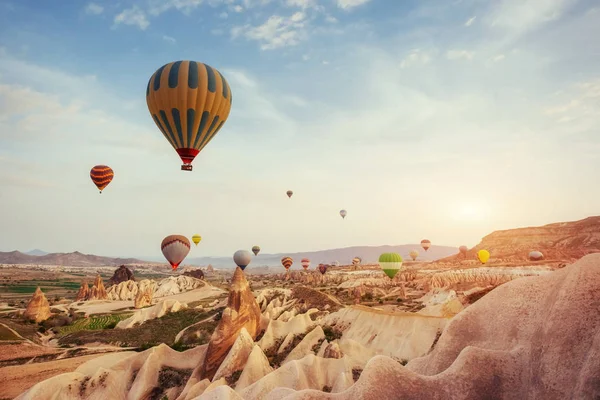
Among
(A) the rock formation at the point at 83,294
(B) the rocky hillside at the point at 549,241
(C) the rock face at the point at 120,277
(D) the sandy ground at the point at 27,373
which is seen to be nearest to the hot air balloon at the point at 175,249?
(D) the sandy ground at the point at 27,373

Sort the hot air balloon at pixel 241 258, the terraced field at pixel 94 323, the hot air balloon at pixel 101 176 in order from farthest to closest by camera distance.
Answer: the hot air balloon at pixel 241 258 → the hot air balloon at pixel 101 176 → the terraced field at pixel 94 323

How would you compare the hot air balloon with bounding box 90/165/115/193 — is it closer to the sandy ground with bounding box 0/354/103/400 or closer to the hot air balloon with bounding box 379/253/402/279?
the sandy ground with bounding box 0/354/103/400

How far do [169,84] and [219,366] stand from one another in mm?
32376

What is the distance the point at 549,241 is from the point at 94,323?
187457 millimetres

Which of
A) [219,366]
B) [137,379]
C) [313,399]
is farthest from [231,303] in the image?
[313,399]

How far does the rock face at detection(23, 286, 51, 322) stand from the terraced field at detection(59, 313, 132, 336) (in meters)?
7.48

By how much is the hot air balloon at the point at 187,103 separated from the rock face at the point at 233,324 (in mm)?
17758

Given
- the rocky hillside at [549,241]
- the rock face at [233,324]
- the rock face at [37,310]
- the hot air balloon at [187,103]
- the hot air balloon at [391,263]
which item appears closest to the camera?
the rock face at [233,324]

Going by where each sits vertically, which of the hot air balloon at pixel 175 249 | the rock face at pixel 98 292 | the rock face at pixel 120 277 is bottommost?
the rock face at pixel 98 292

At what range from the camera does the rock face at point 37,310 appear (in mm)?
76375

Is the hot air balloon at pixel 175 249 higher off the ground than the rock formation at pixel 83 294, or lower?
higher

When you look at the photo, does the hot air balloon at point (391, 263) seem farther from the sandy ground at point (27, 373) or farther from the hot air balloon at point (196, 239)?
the hot air balloon at point (196, 239)

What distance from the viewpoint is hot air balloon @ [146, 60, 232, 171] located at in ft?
142

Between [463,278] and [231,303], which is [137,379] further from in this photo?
[463,278]
